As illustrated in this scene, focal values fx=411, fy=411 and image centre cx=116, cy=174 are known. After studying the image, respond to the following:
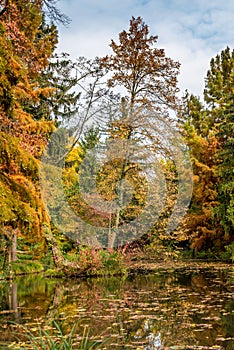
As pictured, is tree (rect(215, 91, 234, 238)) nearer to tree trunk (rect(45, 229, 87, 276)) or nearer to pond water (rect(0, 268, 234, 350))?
pond water (rect(0, 268, 234, 350))

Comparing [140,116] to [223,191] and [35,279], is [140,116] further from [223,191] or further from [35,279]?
[35,279]

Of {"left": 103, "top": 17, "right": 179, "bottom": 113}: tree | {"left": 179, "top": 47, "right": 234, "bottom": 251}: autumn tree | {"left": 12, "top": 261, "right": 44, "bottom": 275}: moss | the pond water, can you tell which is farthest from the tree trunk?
{"left": 103, "top": 17, "right": 179, "bottom": 113}: tree

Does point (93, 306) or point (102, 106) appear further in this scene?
point (102, 106)

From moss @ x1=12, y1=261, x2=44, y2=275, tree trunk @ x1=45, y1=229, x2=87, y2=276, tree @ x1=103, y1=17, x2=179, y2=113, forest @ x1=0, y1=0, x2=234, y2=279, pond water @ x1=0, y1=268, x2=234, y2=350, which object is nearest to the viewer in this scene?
pond water @ x1=0, y1=268, x2=234, y2=350

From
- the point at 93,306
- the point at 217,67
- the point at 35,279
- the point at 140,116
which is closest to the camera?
the point at 93,306

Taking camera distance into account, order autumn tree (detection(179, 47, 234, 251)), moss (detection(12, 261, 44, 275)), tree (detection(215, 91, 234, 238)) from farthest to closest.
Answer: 1. autumn tree (detection(179, 47, 234, 251))
2. tree (detection(215, 91, 234, 238))
3. moss (detection(12, 261, 44, 275))

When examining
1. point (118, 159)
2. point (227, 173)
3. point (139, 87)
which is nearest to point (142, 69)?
point (139, 87)

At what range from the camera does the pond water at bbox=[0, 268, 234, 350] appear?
4.78 meters

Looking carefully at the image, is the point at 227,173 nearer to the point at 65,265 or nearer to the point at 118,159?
the point at 118,159

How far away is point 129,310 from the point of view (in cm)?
663

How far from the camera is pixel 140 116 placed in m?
14.5

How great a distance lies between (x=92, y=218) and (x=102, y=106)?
15.0 ft

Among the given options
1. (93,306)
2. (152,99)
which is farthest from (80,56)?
(93,306)

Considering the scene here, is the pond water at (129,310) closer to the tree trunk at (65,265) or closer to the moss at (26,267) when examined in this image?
the tree trunk at (65,265)
